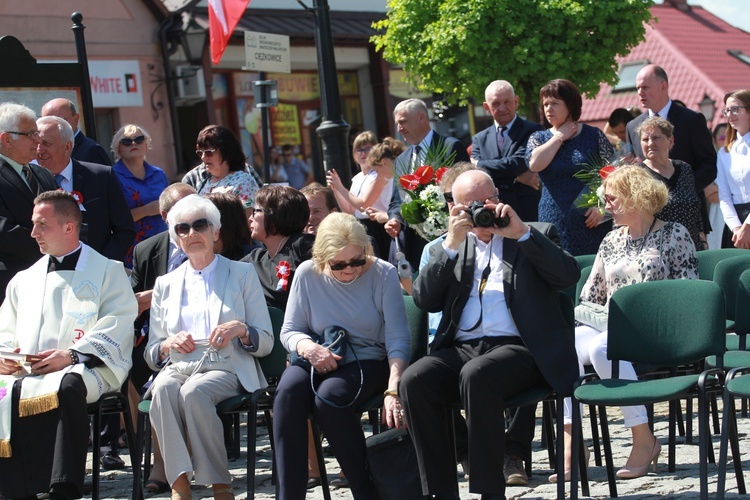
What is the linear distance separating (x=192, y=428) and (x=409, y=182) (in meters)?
1.97

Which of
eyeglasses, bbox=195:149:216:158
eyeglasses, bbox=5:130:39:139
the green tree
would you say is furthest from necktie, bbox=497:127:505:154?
the green tree

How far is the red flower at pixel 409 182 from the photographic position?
6.85m

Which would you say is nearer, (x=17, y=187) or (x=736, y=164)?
(x=17, y=187)

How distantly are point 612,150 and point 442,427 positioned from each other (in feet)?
10.6

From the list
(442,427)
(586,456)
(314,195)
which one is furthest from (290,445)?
(314,195)

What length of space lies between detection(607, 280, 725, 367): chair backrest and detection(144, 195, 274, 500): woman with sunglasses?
188cm

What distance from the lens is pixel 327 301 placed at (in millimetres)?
6152

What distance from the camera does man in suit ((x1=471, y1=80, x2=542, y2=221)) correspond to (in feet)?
27.3

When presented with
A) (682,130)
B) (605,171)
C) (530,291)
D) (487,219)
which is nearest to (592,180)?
(605,171)

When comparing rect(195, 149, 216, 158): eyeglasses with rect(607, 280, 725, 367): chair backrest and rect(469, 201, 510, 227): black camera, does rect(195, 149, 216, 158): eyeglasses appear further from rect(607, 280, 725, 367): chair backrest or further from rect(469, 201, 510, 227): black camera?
rect(607, 280, 725, 367): chair backrest

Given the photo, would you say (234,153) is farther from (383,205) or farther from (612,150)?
(612,150)

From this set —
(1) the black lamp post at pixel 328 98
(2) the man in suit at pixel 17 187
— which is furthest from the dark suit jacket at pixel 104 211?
(1) the black lamp post at pixel 328 98

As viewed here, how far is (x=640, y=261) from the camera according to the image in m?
6.50

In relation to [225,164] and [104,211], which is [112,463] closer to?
[104,211]
